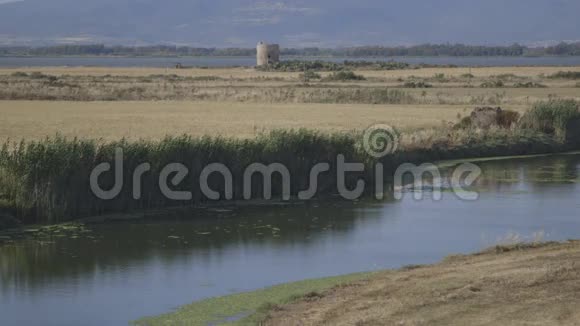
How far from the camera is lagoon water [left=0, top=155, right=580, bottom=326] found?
52.3 feet

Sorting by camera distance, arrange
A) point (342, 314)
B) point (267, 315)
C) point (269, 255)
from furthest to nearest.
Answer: point (269, 255) < point (267, 315) < point (342, 314)

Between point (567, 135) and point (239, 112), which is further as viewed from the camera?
point (239, 112)

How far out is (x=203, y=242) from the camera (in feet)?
68.6

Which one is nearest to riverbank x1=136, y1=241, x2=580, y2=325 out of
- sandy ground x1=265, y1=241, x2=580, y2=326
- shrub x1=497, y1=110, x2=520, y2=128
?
sandy ground x1=265, y1=241, x2=580, y2=326

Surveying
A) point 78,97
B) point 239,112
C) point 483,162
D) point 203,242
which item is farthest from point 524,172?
point 78,97

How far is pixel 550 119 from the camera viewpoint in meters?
40.5

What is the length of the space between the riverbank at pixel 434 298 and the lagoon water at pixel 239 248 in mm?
1245

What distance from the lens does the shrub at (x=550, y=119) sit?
132 ft

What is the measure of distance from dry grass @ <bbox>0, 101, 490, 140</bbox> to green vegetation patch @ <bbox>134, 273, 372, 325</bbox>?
855 inches

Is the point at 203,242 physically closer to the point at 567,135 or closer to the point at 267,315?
the point at 267,315

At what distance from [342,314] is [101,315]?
3906mm

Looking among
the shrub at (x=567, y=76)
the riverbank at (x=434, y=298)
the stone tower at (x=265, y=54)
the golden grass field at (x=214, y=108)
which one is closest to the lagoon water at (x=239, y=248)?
the riverbank at (x=434, y=298)

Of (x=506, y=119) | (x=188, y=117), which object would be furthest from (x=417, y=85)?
(x=506, y=119)

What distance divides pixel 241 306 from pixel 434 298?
3.17 m
